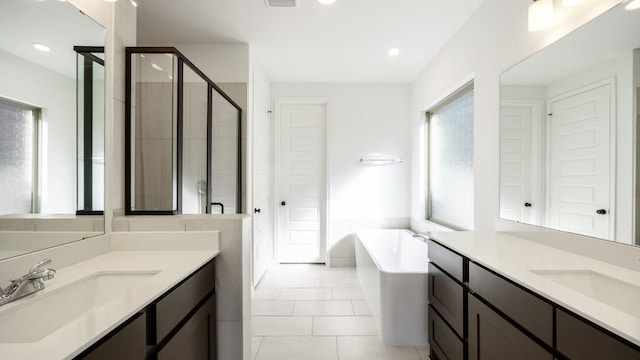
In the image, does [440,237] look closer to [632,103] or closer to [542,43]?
[632,103]

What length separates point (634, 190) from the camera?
107 cm

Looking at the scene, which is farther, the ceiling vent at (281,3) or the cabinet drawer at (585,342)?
the ceiling vent at (281,3)

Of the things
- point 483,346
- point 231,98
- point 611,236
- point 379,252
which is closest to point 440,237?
point 483,346

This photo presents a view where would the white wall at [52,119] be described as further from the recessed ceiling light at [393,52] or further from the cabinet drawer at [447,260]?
the recessed ceiling light at [393,52]

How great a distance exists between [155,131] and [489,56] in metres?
2.29

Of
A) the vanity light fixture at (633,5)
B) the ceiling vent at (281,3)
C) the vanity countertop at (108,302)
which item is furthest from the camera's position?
the ceiling vent at (281,3)

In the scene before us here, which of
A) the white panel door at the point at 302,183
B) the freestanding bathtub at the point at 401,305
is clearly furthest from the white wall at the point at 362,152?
the freestanding bathtub at the point at 401,305

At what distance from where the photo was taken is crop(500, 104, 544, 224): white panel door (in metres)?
1.60

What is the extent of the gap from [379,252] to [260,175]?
1.64 metres

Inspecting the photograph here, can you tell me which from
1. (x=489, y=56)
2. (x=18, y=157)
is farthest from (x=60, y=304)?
(x=489, y=56)

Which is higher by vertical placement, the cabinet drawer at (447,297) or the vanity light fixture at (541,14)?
the vanity light fixture at (541,14)

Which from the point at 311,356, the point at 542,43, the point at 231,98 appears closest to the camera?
the point at 542,43

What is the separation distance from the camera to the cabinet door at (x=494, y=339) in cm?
96

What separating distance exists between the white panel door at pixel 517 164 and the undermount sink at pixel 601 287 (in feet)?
1.73
